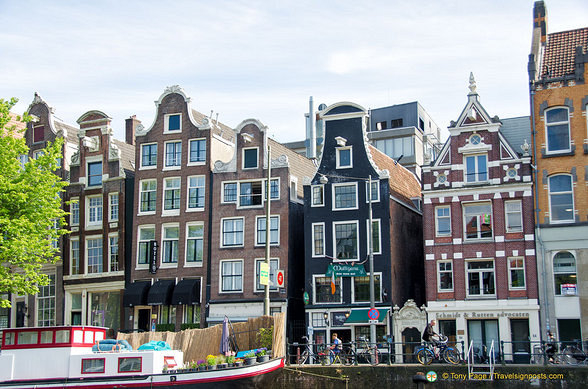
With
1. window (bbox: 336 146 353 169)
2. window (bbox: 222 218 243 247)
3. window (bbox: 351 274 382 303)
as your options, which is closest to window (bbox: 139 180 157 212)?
window (bbox: 222 218 243 247)

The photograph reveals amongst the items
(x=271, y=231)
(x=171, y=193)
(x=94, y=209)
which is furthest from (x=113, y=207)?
(x=271, y=231)

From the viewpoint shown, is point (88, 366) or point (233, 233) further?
point (233, 233)

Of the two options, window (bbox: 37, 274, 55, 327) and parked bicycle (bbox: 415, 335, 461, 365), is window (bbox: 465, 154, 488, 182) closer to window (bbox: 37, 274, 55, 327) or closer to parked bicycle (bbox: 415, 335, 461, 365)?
parked bicycle (bbox: 415, 335, 461, 365)

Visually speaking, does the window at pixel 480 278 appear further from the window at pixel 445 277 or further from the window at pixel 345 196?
the window at pixel 345 196

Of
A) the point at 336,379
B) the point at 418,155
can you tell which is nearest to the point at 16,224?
the point at 336,379

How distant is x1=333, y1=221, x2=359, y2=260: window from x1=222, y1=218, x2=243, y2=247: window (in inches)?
251

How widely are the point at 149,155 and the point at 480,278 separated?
935 inches

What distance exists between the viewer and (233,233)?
5178 cm

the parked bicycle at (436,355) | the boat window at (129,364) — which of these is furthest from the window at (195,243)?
the parked bicycle at (436,355)

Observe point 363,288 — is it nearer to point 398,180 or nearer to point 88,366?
point 398,180

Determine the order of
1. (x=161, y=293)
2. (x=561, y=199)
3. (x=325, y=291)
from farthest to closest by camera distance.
A: (x=161, y=293), (x=325, y=291), (x=561, y=199)

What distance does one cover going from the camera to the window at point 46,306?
56.2m

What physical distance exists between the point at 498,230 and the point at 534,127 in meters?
6.28

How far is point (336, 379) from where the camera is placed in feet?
121
